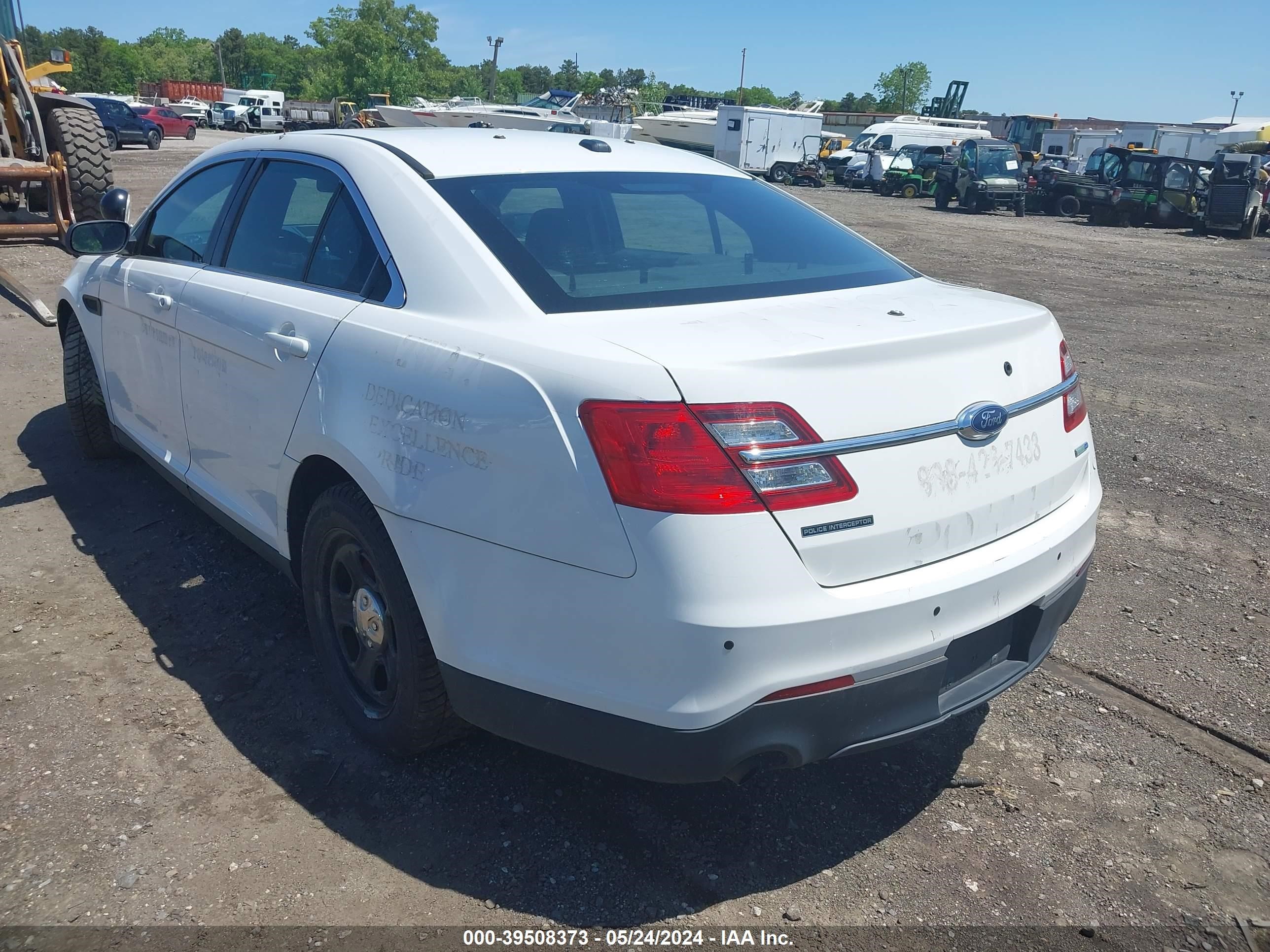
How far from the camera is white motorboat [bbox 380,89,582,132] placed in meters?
28.5

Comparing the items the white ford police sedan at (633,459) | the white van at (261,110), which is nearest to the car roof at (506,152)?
the white ford police sedan at (633,459)

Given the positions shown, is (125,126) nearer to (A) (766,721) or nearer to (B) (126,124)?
(B) (126,124)

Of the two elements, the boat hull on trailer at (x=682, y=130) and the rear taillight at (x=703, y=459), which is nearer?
the rear taillight at (x=703, y=459)

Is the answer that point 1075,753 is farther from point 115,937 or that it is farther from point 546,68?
point 546,68

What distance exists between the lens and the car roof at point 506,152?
2.98 metres

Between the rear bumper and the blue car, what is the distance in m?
37.7

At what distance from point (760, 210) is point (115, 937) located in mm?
2708

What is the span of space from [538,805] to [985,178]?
95.1 ft

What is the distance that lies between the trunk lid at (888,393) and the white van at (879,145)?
37.0m

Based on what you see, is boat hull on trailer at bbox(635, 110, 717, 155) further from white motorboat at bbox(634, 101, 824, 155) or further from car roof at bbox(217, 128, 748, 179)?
car roof at bbox(217, 128, 748, 179)

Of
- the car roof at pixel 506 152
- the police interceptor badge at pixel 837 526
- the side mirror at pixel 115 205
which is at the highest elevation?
the car roof at pixel 506 152

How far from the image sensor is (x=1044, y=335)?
2.67 meters

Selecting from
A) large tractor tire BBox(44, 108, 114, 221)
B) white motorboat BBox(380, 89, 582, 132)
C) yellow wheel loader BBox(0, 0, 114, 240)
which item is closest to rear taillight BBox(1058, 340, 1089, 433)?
yellow wheel loader BBox(0, 0, 114, 240)

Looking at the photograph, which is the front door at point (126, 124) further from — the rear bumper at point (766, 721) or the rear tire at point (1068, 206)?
the rear bumper at point (766, 721)
